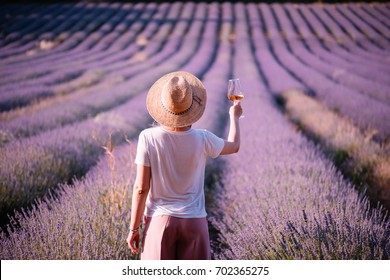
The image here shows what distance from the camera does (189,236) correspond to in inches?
56.7

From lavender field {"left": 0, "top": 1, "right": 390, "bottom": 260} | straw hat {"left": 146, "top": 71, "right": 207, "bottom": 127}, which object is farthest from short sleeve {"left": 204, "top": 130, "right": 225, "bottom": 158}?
lavender field {"left": 0, "top": 1, "right": 390, "bottom": 260}

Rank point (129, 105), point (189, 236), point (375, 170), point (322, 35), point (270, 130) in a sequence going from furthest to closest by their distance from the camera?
point (322, 35), point (129, 105), point (270, 130), point (375, 170), point (189, 236)

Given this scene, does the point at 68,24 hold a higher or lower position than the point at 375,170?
higher

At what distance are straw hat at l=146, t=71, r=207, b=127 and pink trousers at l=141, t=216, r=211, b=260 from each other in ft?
1.39

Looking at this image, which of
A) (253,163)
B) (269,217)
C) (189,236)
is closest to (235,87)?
(189,236)

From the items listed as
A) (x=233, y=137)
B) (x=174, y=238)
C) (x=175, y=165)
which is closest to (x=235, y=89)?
(x=233, y=137)

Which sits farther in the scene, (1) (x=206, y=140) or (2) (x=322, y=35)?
(2) (x=322, y=35)

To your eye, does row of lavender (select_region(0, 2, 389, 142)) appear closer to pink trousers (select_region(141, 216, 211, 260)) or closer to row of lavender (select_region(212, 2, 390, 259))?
row of lavender (select_region(212, 2, 390, 259))

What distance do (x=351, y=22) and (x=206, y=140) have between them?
11.6 m

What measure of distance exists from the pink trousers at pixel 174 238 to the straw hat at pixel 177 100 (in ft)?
1.39

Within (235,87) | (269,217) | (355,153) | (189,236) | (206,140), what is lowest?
(355,153)

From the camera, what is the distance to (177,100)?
135cm

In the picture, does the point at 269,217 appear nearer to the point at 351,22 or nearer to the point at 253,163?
the point at 253,163

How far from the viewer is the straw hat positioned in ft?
4.43
